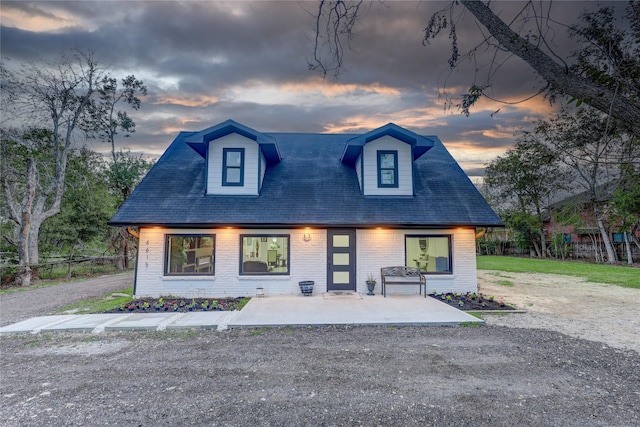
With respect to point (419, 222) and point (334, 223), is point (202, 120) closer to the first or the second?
point (334, 223)

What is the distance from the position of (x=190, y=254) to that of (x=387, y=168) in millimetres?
7324

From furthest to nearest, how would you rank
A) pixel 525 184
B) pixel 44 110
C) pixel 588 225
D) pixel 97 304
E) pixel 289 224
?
pixel 525 184 < pixel 588 225 < pixel 44 110 < pixel 289 224 < pixel 97 304

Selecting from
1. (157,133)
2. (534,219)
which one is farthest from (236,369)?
(534,219)

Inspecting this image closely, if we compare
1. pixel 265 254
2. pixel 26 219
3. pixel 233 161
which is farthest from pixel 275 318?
pixel 26 219

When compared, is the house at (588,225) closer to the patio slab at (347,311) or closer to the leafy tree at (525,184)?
the leafy tree at (525,184)

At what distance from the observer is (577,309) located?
772cm

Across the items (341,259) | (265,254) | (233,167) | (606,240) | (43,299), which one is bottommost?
(43,299)

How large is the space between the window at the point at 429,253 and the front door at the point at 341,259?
6.02ft

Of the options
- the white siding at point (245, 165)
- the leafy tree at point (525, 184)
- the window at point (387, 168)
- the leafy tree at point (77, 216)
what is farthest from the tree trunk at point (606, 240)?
the leafy tree at point (77, 216)

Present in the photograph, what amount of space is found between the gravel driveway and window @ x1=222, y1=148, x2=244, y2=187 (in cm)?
567

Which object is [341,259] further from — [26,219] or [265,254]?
[26,219]

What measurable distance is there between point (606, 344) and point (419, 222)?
194 inches

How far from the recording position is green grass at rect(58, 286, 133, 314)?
7741 mm

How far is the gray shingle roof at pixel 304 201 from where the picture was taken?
364 inches
